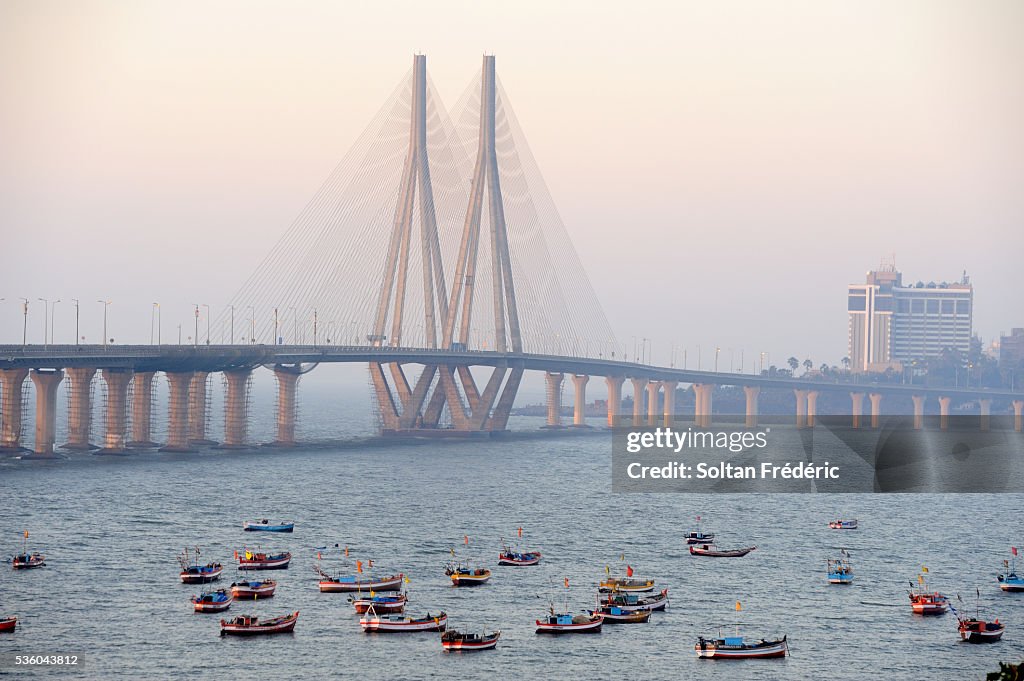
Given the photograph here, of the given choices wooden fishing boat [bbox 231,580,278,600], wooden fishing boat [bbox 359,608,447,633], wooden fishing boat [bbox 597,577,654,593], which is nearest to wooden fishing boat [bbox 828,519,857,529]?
wooden fishing boat [bbox 597,577,654,593]

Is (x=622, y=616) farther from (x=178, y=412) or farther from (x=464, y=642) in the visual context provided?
(x=178, y=412)

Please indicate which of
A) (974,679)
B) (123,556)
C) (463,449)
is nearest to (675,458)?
(463,449)

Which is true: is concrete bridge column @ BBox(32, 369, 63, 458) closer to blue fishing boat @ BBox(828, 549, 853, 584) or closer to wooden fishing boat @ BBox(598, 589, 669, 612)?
wooden fishing boat @ BBox(598, 589, 669, 612)

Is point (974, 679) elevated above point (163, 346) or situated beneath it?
situated beneath

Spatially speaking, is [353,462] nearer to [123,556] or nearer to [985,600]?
[123,556]

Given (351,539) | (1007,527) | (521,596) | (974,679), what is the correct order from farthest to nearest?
1. (1007,527)
2. (351,539)
3. (521,596)
4. (974,679)

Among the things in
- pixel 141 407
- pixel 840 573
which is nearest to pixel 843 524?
pixel 840 573
